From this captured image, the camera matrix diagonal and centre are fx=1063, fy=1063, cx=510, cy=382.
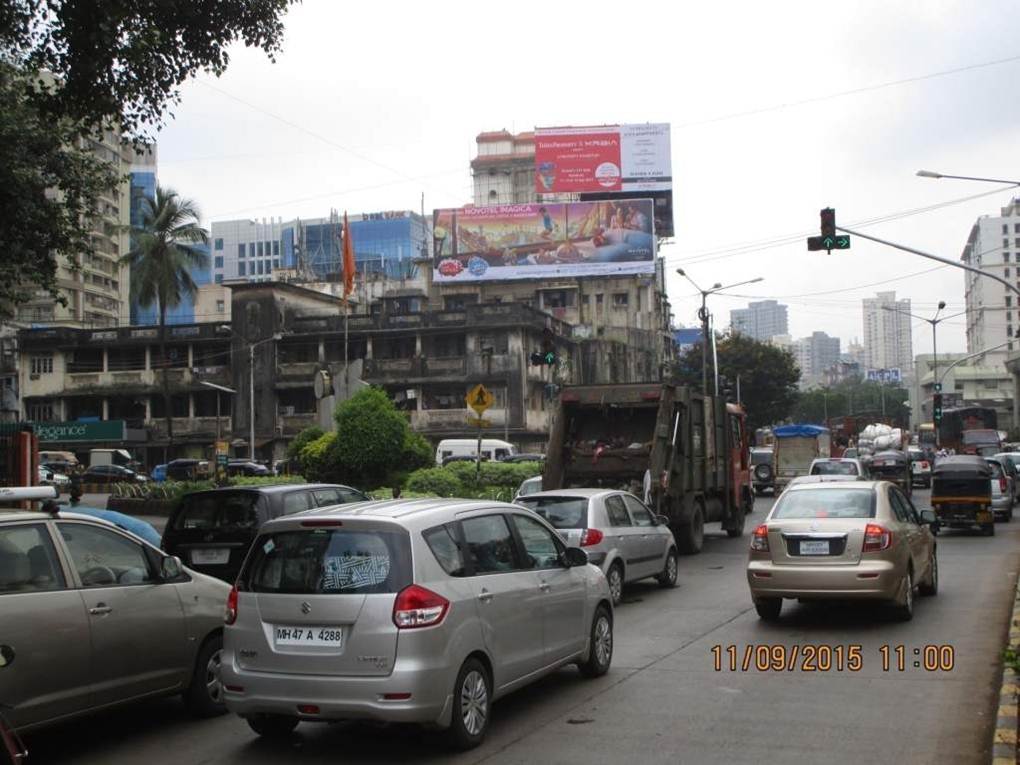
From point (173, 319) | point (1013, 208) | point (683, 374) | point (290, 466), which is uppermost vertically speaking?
point (1013, 208)

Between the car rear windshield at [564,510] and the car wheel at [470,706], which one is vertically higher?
the car rear windshield at [564,510]

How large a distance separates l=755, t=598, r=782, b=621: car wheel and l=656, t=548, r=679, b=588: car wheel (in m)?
3.38

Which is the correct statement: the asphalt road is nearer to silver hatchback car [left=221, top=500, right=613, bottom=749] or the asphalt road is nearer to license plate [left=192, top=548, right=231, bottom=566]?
silver hatchback car [left=221, top=500, right=613, bottom=749]

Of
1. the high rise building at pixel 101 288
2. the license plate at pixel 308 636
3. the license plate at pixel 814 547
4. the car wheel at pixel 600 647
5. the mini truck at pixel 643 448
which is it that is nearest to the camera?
the license plate at pixel 308 636

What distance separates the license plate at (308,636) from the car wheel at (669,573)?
29.9 ft

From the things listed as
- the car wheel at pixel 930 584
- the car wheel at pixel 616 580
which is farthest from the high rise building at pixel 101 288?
the car wheel at pixel 930 584

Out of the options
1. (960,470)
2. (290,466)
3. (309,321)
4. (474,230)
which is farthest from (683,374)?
(960,470)

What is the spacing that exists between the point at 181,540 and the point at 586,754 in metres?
7.32

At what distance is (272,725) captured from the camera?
7438mm

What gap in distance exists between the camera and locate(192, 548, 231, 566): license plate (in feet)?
40.9

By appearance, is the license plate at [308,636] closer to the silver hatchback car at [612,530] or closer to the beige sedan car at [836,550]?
the beige sedan car at [836,550]

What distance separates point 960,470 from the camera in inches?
908

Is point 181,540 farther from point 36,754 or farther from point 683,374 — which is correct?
point 683,374

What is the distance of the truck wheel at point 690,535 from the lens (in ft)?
65.5
